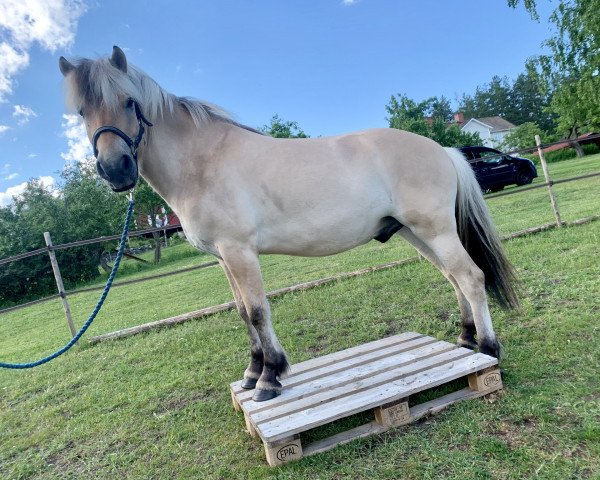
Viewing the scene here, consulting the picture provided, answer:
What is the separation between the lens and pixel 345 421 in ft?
8.06

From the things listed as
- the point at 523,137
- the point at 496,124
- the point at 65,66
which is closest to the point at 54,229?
the point at 65,66

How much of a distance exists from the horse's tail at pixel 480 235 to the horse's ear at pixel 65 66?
256cm

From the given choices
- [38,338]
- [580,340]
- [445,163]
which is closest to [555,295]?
[580,340]

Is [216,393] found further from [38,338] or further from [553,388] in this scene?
[38,338]

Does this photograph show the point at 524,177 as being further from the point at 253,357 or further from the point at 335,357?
the point at 253,357

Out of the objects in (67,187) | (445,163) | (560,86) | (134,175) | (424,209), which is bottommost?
(424,209)

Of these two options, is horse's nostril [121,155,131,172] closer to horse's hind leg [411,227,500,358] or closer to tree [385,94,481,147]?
horse's hind leg [411,227,500,358]

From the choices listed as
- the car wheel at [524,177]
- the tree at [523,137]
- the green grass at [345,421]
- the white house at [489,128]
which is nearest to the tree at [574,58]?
the car wheel at [524,177]

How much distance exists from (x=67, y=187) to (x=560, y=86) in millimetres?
25487

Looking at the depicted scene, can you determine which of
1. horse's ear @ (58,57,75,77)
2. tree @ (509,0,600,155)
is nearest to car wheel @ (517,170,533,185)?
tree @ (509,0,600,155)

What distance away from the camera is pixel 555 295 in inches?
148

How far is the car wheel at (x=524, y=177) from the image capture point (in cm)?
1378

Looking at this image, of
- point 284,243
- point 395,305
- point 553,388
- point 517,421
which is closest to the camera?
point 517,421

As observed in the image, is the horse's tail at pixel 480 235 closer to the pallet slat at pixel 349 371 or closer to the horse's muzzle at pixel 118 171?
the pallet slat at pixel 349 371
